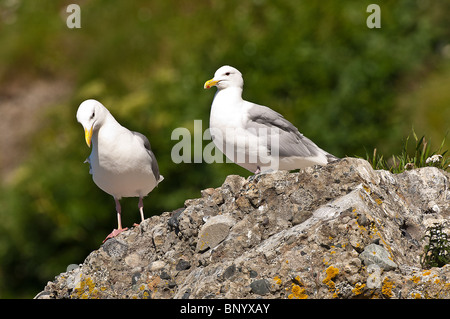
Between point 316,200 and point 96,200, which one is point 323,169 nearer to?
point 316,200

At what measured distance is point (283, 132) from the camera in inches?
396

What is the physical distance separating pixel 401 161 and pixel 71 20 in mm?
26562

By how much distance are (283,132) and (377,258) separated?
3.65 m

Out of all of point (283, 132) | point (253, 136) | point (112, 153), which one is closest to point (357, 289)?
point (253, 136)

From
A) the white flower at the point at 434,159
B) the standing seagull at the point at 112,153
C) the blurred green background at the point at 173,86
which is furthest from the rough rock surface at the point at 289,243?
the blurred green background at the point at 173,86

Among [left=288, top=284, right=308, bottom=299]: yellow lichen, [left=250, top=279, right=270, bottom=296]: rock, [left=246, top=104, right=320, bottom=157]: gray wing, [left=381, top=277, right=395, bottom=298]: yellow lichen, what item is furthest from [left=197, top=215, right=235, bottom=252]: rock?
[left=246, top=104, right=320, bottom=157]: gray wing

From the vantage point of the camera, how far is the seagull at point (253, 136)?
9734mm

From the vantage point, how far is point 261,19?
32.9 meters

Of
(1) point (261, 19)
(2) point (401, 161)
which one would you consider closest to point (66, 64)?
(1) point (261, 19)

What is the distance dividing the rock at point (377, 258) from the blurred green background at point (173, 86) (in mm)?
13115

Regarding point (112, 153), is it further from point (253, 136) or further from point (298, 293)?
point (298, 293)

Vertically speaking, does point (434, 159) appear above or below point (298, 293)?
above

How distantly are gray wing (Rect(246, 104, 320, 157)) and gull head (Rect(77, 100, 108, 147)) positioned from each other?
190 centimetres

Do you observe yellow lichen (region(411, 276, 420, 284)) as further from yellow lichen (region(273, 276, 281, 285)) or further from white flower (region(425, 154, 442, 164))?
white flower (region(425, 154, 442, 164))
